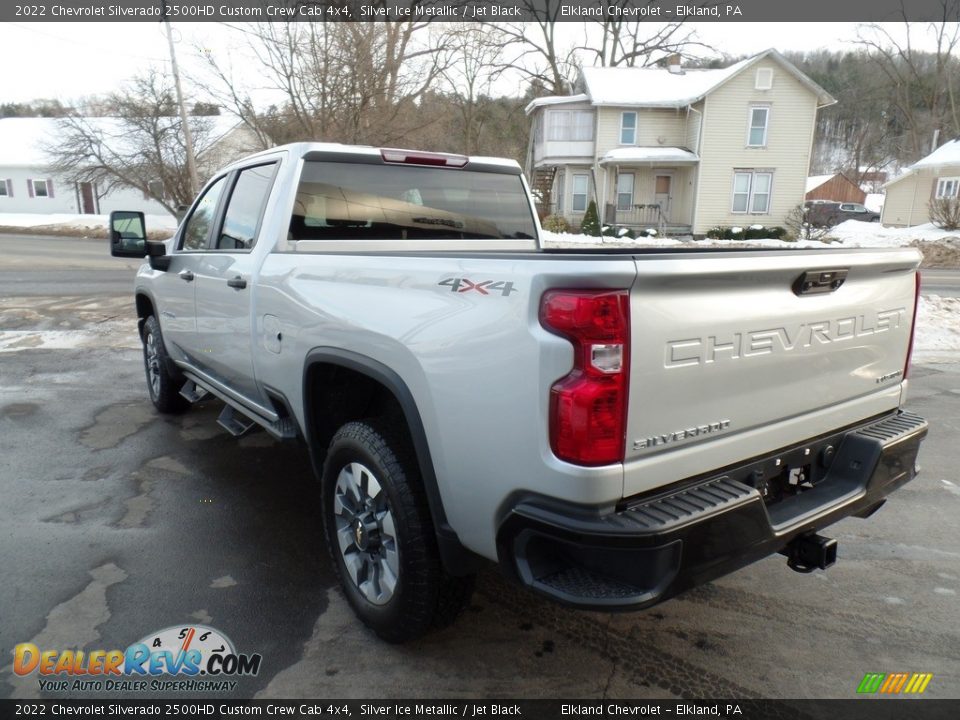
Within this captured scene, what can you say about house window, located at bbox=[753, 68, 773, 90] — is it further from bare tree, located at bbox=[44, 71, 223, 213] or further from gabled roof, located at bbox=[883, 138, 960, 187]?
bare tree, located at bbox=[44, 71, 223, 213]

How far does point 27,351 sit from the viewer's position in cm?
828

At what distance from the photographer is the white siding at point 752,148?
29.4m

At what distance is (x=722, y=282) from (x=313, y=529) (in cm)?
272

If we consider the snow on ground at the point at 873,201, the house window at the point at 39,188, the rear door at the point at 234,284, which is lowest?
the rear door at the point at 234,284

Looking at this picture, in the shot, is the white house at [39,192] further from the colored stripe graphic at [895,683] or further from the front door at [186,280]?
the colored stripe graphic at [895,683]

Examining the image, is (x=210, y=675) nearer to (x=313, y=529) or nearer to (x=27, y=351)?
(x=313, y=529)

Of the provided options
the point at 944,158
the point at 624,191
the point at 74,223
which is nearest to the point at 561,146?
the point at 624,191

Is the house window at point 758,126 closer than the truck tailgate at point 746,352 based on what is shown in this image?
No

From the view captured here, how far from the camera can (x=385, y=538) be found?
2.68 m

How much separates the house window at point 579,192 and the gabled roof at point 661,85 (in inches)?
140

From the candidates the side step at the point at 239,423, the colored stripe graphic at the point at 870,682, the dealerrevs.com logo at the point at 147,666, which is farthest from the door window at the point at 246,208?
the colored stripe graphic at the point at 870,682

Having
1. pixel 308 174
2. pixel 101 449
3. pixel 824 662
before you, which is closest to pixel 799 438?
pixel 824 662

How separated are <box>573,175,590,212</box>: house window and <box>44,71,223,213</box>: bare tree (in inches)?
696

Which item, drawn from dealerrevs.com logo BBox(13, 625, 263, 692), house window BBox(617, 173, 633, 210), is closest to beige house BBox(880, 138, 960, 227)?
house window BBox(617, 173, 633, 210)
